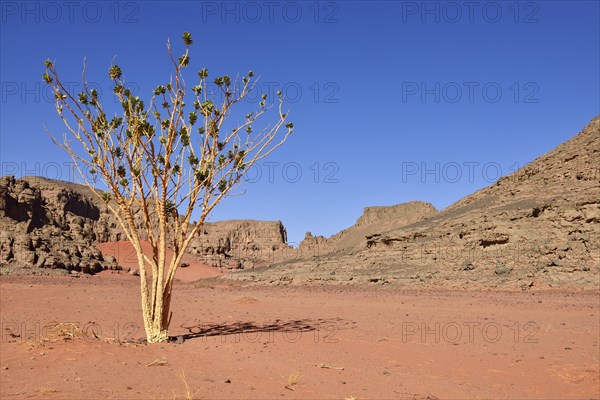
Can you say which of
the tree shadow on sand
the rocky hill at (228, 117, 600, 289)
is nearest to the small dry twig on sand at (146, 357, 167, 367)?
the tree shadow on sand

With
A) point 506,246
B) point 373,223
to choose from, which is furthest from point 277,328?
point 373,223

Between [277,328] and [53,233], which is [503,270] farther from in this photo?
[53,233]

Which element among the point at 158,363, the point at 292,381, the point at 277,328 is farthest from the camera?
the point at 277,328

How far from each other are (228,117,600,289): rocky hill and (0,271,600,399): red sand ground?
11.2 meters

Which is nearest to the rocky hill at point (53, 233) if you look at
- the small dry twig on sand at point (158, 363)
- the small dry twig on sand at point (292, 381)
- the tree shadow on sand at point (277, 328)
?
the tree shadow on sand at point (277, 328)

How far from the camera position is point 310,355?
9.16 meters

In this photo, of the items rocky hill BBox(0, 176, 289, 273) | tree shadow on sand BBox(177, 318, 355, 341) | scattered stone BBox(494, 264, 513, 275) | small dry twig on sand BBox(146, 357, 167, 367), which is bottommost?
tree shadow on sand BBox(177, 318, 355, 341)

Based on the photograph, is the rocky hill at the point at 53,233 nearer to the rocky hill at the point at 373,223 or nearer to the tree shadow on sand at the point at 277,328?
the tree shadow on sand at the point at 277,328

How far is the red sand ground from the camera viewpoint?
21.8ft

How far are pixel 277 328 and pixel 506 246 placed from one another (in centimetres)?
2324

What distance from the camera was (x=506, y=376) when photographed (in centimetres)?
792

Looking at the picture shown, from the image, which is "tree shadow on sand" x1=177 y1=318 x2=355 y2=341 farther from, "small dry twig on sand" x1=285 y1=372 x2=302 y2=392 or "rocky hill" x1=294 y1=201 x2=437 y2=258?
"rocky hill" x1=294 y1=201 x2=437 y2=258

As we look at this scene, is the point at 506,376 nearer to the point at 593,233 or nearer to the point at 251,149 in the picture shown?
the point at 251,149

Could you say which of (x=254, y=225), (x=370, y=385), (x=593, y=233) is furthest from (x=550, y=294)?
(x=254, y=225)
